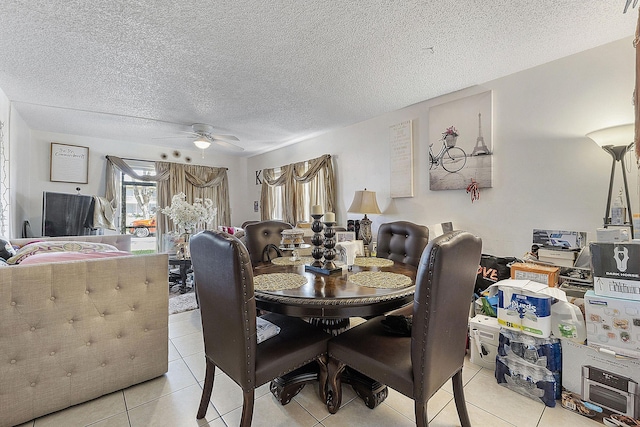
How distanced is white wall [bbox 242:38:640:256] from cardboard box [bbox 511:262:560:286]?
0.60 m

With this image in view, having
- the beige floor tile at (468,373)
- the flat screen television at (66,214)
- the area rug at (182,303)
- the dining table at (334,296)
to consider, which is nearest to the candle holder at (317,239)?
the dining table at (334,296)

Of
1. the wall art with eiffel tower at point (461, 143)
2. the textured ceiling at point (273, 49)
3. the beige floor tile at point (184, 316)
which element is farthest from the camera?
the beige floor tile at point (184, 316)

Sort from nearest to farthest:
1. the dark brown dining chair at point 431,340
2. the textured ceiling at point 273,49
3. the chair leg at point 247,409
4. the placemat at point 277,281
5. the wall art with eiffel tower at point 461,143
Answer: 1. the dark brown dining chair at point 431,340
2. the chair leg at point 247,409
3. the placemat at point 277,281
4. the textured ceiling at point 273,49
5. the wall art with eiffel tower at point 461,143

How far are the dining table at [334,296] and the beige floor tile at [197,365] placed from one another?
600mm

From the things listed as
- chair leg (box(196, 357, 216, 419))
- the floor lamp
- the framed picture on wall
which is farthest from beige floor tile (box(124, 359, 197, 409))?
the framed picture on wall

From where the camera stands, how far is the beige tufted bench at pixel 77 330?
141 centimetres

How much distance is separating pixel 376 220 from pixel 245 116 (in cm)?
237

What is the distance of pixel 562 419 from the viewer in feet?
4.95

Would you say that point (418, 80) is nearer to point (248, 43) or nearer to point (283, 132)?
point (248, 43)

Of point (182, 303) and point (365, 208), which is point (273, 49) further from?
point (182, 303)

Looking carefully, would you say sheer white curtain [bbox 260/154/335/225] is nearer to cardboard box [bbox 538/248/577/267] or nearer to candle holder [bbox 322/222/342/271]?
candle holder [bbox 322/222/342/271]

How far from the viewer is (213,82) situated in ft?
8.97

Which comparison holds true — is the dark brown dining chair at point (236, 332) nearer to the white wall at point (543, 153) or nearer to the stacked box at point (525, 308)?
the stacked box at point (525, 308)

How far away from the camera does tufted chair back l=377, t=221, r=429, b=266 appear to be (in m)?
2.29
